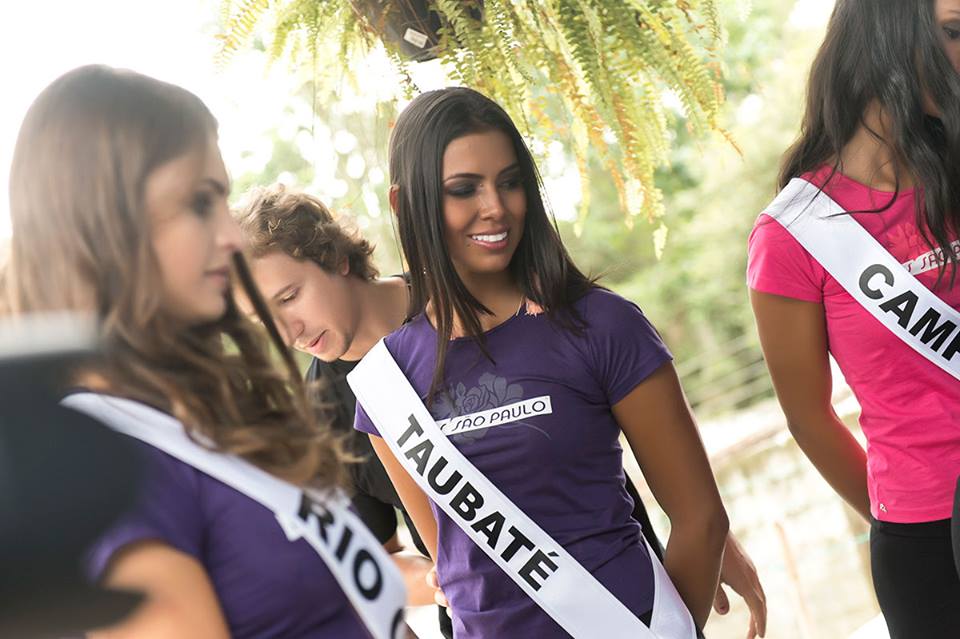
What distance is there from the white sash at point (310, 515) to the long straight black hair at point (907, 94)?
104 cm

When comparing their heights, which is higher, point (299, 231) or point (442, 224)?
point (442, 224)

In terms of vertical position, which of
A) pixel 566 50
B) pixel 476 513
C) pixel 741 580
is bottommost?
pixel 741 580

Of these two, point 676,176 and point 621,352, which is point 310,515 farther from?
point 676,176

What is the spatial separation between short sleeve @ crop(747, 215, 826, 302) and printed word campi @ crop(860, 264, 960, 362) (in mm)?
75

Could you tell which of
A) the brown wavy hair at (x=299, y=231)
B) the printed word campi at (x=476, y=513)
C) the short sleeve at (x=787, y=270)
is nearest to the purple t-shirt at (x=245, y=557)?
the printed word campi at (x=476, y=513)

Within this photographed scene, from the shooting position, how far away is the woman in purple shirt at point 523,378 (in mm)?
1612

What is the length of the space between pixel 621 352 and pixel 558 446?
0.17 metres

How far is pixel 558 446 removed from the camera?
5.23 ft

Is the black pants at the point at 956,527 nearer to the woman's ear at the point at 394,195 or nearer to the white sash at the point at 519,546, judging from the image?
the white sash at the point at 519,546

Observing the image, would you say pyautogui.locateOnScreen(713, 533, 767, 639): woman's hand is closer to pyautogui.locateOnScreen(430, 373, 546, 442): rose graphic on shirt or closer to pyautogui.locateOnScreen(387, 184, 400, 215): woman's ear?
pyautogui.locateOnScreen(430, 373, 546, 442): rose graphic on shirt

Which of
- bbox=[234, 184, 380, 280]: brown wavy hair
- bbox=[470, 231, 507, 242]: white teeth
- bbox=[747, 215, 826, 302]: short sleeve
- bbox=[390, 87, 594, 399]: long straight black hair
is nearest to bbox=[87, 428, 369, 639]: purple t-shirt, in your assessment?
bbox=[390, 87, 594, 399]: long straight black hair

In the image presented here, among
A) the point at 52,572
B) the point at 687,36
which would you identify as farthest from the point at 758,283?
the point at 52,572

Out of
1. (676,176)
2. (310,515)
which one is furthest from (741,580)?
(676,176)

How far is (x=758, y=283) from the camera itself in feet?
5.68
